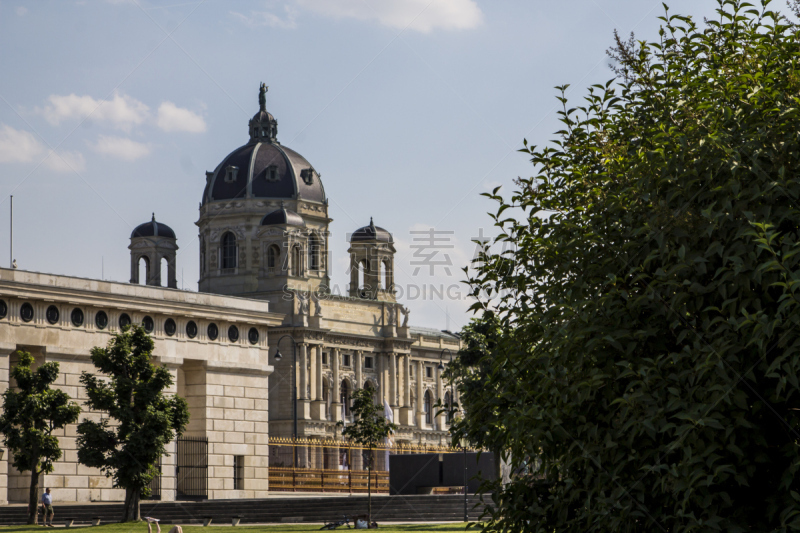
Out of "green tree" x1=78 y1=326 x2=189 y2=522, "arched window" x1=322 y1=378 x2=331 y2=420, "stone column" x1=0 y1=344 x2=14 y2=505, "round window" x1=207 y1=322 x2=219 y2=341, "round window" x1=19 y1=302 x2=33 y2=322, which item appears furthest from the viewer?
"arched window" x1=322 y1=378 x2=331 y2=420

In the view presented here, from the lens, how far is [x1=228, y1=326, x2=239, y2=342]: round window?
50.8 m

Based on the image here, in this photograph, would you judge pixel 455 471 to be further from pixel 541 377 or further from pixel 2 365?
pixel 541 377

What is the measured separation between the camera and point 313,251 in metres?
96.6

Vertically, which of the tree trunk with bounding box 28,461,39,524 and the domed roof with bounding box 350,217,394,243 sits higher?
the domed roof with bounding box 350,217,394,243

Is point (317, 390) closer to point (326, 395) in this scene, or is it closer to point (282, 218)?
point (326, 395)

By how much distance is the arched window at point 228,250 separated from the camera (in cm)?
9500

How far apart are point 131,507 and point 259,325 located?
18.1 meters

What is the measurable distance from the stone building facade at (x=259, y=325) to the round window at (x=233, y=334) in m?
0.24

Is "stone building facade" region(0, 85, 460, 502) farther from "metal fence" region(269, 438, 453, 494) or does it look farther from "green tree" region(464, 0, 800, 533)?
"green tree" region(464, 0, 800, 533)

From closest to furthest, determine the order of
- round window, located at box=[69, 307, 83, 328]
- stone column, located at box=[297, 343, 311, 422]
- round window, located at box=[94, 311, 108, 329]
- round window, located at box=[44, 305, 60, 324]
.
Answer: round window, located at box=[44, 305, 60, 324] < round window, located at box=[69, 307, 83, 328] < round window, located at box=[94, 311, 108, 329] < stone column, located at box=[297, 343, 311, 422]

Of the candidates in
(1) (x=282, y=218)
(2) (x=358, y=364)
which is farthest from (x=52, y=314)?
(2) (x=358, y=364)

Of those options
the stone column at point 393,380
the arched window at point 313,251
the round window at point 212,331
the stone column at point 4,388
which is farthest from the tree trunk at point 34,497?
the stone column at point 393,380

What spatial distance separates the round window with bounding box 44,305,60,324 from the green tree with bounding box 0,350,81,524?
8.28m

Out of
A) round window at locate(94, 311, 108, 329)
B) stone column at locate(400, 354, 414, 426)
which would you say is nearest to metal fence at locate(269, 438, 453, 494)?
stone column at locate(400, 354, 414, 426)
